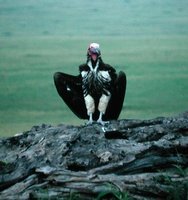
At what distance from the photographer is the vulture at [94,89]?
33.5 feet

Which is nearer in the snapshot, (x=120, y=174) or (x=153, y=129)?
(x=120, y=174)

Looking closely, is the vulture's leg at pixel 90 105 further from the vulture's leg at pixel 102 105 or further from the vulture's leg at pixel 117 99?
the vulture's leg at pixel 117 99

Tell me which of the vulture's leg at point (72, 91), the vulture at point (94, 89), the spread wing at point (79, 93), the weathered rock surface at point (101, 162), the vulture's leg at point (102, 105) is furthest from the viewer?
the vulture's leg at point (72, 91)

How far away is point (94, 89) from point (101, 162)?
145 cm

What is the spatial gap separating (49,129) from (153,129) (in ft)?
4.18

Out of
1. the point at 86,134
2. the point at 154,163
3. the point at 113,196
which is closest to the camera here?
the point at 113,196

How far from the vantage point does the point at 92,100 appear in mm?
10430

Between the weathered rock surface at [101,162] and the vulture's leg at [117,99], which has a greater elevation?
the vulture's leg at [117,99]

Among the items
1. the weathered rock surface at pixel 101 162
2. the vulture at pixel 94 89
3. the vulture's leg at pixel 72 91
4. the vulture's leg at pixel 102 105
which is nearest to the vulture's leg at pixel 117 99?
the vulture at pixel 94 89

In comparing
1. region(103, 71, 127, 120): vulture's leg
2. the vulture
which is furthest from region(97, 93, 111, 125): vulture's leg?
region(103, 71, 127, 120): vulture's leg

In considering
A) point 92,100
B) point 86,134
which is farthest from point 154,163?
point 92,100

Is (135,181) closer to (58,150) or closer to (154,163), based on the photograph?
(154,163)

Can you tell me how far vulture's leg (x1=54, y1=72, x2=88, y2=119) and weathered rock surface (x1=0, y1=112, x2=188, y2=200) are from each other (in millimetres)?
500

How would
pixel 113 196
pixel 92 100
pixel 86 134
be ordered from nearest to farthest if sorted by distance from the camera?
pixel 113 196
pixel 86 134
pixel 92 100
